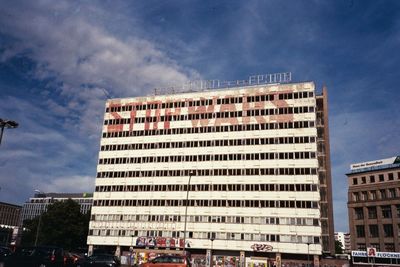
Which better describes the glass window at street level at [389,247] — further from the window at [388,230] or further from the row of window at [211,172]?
the row of window at [211,172]

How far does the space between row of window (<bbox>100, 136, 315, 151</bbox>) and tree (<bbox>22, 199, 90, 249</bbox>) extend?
54.0ft

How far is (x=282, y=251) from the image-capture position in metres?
69.8

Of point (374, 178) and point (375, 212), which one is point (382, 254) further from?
point (374, 178)

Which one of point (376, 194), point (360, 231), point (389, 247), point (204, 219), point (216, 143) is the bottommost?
point (389, 247)

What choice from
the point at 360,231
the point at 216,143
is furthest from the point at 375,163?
the point at 216,143

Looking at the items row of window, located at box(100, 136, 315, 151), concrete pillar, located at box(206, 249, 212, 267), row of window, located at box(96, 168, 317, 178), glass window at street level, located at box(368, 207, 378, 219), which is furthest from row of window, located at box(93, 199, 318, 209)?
glass window at street level, located at box(368, 207, 378, 219)

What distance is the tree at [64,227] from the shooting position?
8394 cm

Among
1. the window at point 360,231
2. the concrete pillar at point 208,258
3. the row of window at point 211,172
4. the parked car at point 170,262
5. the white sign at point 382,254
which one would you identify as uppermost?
the row of window at point 211,172

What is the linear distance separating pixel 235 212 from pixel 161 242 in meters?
16.5

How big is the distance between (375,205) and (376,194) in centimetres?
272

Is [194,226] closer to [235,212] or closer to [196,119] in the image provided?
[235,212]

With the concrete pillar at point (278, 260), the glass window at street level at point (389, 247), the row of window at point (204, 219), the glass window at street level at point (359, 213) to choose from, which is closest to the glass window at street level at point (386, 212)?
the glass window at street level at point (359, 213)

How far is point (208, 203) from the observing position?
75.4 m

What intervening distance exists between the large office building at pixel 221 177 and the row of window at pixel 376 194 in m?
19.7
